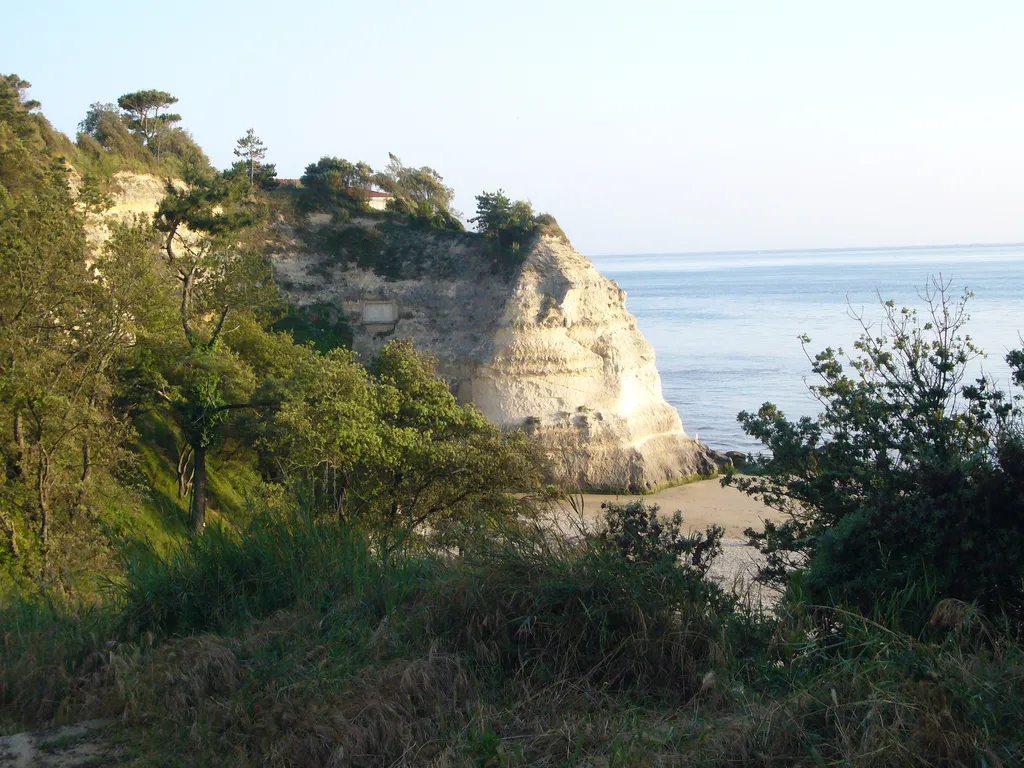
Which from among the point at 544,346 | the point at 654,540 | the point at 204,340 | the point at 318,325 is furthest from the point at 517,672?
the point at 318,325

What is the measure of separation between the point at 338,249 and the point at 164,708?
1518 inches

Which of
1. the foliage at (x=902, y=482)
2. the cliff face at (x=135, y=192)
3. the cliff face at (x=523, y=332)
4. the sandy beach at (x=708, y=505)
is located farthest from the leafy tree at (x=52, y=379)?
the cliff face at (x=523, y=332)

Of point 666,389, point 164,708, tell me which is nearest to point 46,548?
point 164,708

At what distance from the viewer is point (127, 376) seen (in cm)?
1944

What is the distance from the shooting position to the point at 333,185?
44.1 metres

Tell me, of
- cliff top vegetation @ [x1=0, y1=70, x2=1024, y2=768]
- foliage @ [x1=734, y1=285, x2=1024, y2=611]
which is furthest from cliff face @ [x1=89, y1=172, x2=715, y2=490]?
cliff top vegetation @ [x1=0, y1=70, x2=1024, y2=768]

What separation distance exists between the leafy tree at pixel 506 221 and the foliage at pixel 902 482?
29278 millimetres

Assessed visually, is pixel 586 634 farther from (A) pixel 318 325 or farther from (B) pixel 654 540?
(A) pixel 318 325

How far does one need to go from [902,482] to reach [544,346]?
30.6m

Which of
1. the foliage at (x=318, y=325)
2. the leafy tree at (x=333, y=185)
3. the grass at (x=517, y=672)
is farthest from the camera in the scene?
the leafy tree at (x=333, y=185)

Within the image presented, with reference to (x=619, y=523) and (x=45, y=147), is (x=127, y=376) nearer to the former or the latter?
(x=45, y=147)

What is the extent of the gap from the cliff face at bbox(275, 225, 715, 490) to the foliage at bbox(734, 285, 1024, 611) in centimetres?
2415

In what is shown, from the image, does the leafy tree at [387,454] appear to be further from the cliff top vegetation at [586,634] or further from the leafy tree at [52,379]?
the cliff top vegetation at [586,634]

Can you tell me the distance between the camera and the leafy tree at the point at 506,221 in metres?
39.6
